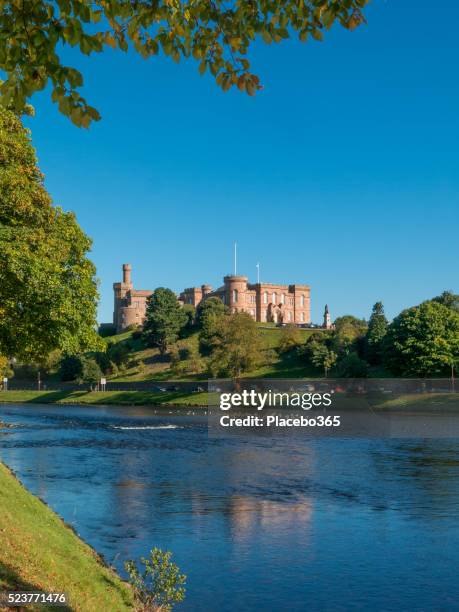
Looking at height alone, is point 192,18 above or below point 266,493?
above

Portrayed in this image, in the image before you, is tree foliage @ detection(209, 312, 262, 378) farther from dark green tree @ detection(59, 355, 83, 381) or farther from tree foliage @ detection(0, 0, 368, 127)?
tree foliage @ detection(0, 0, 368, 127)

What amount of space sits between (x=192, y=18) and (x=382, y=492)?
90.6 feet

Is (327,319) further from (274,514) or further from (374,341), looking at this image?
(274,514)

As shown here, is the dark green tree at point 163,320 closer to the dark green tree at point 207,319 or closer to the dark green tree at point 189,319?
the dark green tree at point 189,319

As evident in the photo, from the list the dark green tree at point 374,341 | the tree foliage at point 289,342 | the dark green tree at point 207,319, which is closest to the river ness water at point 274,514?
the dark green tree at point 374,341

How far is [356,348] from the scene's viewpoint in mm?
127375

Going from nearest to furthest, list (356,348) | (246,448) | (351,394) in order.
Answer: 1. (246,448)
2. (351,394)
3. (356,348)

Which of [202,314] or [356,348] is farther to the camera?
[202,314]

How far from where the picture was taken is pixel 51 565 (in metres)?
15.2

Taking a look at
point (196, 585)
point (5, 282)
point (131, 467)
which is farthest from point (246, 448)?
point (196, 585)

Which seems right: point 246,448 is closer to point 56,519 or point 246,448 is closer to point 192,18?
point 56,519

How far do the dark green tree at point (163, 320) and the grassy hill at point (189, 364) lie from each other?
8.18 feet

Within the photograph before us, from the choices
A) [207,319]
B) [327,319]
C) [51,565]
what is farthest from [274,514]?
[327,319]

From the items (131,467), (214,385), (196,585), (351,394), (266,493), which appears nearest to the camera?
(196,585)
